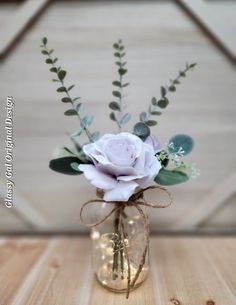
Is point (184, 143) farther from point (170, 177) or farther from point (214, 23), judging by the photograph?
point (214, 23)

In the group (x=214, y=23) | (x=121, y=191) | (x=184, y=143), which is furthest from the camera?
(x=214, y=23)

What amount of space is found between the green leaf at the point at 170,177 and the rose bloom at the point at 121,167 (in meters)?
0.05

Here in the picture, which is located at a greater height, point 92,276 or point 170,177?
point 170,177

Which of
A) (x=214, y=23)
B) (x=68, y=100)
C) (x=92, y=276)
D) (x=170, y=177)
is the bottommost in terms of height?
(x=92, y=276)

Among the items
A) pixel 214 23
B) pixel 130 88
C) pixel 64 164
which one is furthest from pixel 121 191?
pixel 214 23

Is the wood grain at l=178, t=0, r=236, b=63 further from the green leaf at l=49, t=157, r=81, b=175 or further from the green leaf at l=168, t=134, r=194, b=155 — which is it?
the green leaf at l=49, t=157, r=81, b=175

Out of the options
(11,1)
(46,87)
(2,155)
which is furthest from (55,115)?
(11,1)

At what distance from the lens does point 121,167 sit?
0.47 m

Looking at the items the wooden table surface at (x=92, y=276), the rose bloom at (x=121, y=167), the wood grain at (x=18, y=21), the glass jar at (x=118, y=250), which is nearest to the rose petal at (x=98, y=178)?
the rose bloom at (x=121, y=167)

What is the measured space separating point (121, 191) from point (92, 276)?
0.79 ft

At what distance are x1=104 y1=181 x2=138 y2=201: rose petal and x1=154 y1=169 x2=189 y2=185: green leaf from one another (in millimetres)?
80

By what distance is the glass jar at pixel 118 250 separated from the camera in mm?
542

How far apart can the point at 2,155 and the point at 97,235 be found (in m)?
0.33

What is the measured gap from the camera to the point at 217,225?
78 centimetres
